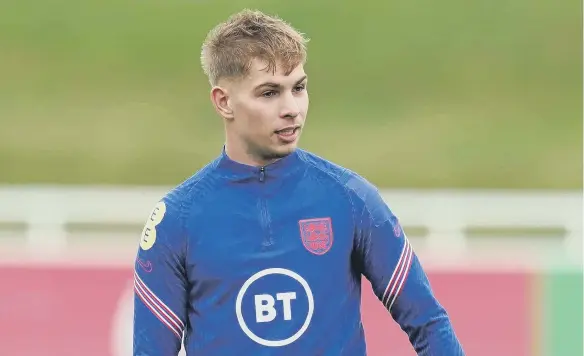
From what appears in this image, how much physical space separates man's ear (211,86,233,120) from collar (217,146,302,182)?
0.12m

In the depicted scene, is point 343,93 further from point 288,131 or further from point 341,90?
point 288,131

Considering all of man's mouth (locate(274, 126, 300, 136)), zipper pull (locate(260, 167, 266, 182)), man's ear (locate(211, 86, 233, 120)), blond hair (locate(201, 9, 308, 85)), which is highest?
blond hair (locate(201, 9, 308, 85))

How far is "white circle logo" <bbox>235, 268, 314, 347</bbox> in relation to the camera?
285 centimetres

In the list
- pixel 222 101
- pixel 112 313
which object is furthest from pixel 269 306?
pixel 112 313

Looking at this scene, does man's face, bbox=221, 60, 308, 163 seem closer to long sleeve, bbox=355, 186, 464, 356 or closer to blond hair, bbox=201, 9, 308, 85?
blond hair, bbox=201, 9, 308, 85

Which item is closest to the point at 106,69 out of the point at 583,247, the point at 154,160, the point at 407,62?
the point at 154,160

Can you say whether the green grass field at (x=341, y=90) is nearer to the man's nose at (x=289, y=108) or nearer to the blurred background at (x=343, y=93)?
the blurred background at (x=343, y=93)

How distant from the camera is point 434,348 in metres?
2.80

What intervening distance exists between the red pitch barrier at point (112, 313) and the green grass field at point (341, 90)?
6783 millimetres

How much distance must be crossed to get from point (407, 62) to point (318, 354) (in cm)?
1329

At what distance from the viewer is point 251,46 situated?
288 cm

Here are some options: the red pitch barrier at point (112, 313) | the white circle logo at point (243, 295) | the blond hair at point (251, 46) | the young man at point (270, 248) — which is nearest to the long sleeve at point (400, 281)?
the young man at point (270, 248)

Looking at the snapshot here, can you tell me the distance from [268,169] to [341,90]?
505 inches

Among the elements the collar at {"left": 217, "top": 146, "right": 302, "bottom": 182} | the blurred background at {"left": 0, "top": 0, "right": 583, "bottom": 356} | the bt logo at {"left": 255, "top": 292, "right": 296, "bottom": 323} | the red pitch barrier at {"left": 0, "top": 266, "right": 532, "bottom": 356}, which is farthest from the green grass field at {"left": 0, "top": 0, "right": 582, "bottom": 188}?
the bt logo at {"left": 255, "top": 292, "right": 296, "bottom": 323}
